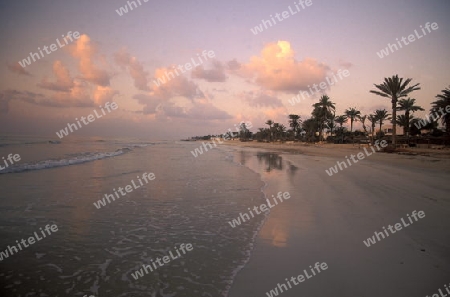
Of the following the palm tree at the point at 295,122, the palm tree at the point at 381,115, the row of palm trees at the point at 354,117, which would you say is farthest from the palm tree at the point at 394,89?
the palm tree at the point at 295,122

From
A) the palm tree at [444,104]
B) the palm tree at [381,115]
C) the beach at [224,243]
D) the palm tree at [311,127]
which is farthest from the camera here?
the palm tree at [311,127]

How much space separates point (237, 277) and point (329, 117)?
274 ft

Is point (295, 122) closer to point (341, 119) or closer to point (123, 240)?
point (341, 119)

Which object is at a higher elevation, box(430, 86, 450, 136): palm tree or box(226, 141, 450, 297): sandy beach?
box(226, 141, 450, 297): sandy beach

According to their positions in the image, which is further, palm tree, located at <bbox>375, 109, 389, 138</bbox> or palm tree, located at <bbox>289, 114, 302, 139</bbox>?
palm tree, located at <bbox>289, 114, 302, 139</bbox>

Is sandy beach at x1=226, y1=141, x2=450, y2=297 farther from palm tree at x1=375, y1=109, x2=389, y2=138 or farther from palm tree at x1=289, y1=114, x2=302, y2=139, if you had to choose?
palm tree at x1=289, y1=114, x2=302, y2=139

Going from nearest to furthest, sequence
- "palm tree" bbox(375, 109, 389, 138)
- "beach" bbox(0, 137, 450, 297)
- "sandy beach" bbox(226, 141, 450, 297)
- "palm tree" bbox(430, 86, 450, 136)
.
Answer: "sandy beach" bbox(226, 141, 450, 297) < "beach" bbox(0, 137, 450, 297) < "palm tree" bbox(430, 86, 450, 136) < "palm tree" bbox(375, 109, 389, 138)

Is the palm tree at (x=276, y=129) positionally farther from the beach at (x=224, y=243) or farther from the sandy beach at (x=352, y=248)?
the sandy beach at (x=352, y=248)

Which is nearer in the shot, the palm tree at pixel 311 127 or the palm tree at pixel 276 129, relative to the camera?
the palm tree at pixel 311 127

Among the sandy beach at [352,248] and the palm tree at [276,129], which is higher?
the palm tree at [276,129]

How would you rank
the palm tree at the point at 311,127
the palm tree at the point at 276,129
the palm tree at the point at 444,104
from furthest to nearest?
the palm tree at the point at 276,129 → the palm tree at the point at 311,127 → the palm tree at the point at 444,104

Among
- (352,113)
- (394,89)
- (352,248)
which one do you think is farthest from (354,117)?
(352,248)

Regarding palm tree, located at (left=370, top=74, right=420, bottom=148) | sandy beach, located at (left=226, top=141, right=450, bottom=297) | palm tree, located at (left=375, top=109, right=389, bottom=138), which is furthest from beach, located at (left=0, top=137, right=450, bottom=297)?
palm tree, located at (left=375, top=109, right=389, bottom=138)

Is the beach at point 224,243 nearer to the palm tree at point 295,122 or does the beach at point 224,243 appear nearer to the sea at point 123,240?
the sea at point 123,240
